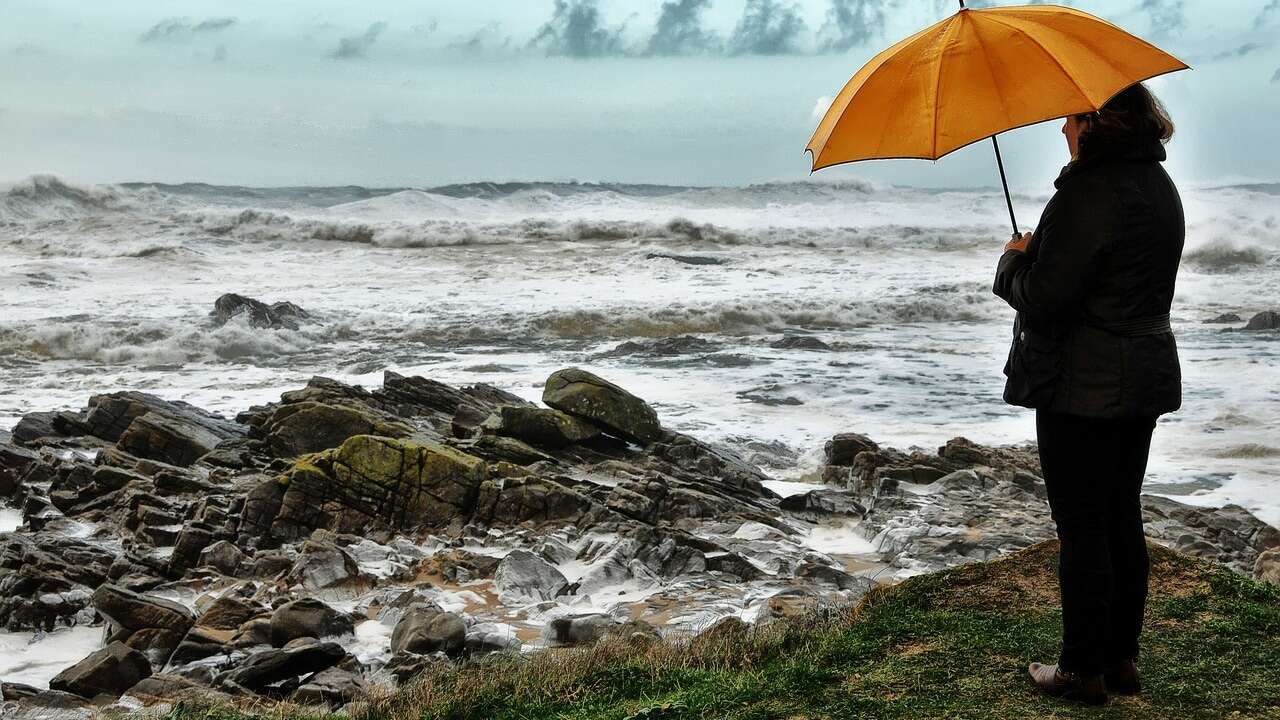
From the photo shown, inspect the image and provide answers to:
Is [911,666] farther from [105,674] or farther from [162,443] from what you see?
[162,443]

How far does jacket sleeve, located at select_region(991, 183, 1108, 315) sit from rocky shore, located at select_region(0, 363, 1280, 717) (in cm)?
296

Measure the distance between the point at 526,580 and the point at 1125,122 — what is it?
482 cm

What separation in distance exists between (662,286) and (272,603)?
82.5 feet

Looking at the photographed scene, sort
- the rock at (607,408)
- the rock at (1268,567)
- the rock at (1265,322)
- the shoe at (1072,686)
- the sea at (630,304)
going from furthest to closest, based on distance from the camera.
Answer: the rock at (1265,322) < the sea at (630,304) < the rock at (607,408) < the rock at (1268,567) < the shoe at (1072,686)

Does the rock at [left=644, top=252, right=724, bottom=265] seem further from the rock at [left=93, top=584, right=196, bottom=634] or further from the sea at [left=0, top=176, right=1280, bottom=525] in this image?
the rock at [left=93, top=584, right=196, bottom=634]

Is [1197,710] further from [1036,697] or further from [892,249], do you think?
[892,249]

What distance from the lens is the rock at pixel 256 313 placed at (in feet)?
73.8

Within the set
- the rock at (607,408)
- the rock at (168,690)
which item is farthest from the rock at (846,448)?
the rock at (168,690)

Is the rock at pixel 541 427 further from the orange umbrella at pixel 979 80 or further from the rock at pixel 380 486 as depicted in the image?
the orange umbrella at pixel 979 80

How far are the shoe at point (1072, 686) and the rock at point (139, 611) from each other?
435cm

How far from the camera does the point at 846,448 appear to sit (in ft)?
36.1

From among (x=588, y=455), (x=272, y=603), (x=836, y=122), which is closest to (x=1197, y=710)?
(x=836, y=122)

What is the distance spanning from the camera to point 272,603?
661cm

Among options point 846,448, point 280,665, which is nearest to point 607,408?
point 846,448
